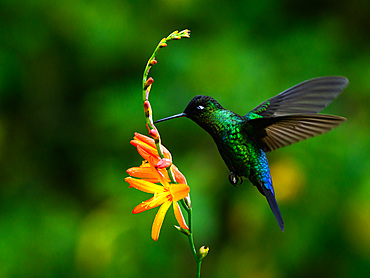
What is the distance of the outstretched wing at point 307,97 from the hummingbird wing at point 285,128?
0.34ft

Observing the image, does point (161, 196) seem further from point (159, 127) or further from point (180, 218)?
point (159, 127)

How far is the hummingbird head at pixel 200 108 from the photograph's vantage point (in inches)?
61.1

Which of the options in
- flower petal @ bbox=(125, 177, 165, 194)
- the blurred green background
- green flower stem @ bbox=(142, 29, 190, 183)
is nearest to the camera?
green flower stem @ bbox=(142, 29, 190, 183)

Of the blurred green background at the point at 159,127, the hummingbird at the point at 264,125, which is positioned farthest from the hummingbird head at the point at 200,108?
the blurred green background at the point at 159,127

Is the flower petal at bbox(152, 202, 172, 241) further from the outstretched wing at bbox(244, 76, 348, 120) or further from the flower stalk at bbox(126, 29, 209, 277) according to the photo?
the outstretched wing at bbox(244, 76, 348, 120)

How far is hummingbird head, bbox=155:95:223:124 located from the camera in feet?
5.09

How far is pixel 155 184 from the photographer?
145 centimetres

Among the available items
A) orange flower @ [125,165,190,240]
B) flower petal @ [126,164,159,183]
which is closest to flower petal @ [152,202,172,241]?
orange flower @ [125,165,190,240]

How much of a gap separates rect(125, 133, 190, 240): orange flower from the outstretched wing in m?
0.56

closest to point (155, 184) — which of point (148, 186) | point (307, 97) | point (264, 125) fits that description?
point (148, 186)

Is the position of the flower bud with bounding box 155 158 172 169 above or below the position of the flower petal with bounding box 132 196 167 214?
above

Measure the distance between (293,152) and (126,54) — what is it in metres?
1.52

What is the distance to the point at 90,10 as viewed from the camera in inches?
150

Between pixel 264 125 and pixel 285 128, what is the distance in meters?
0.09
